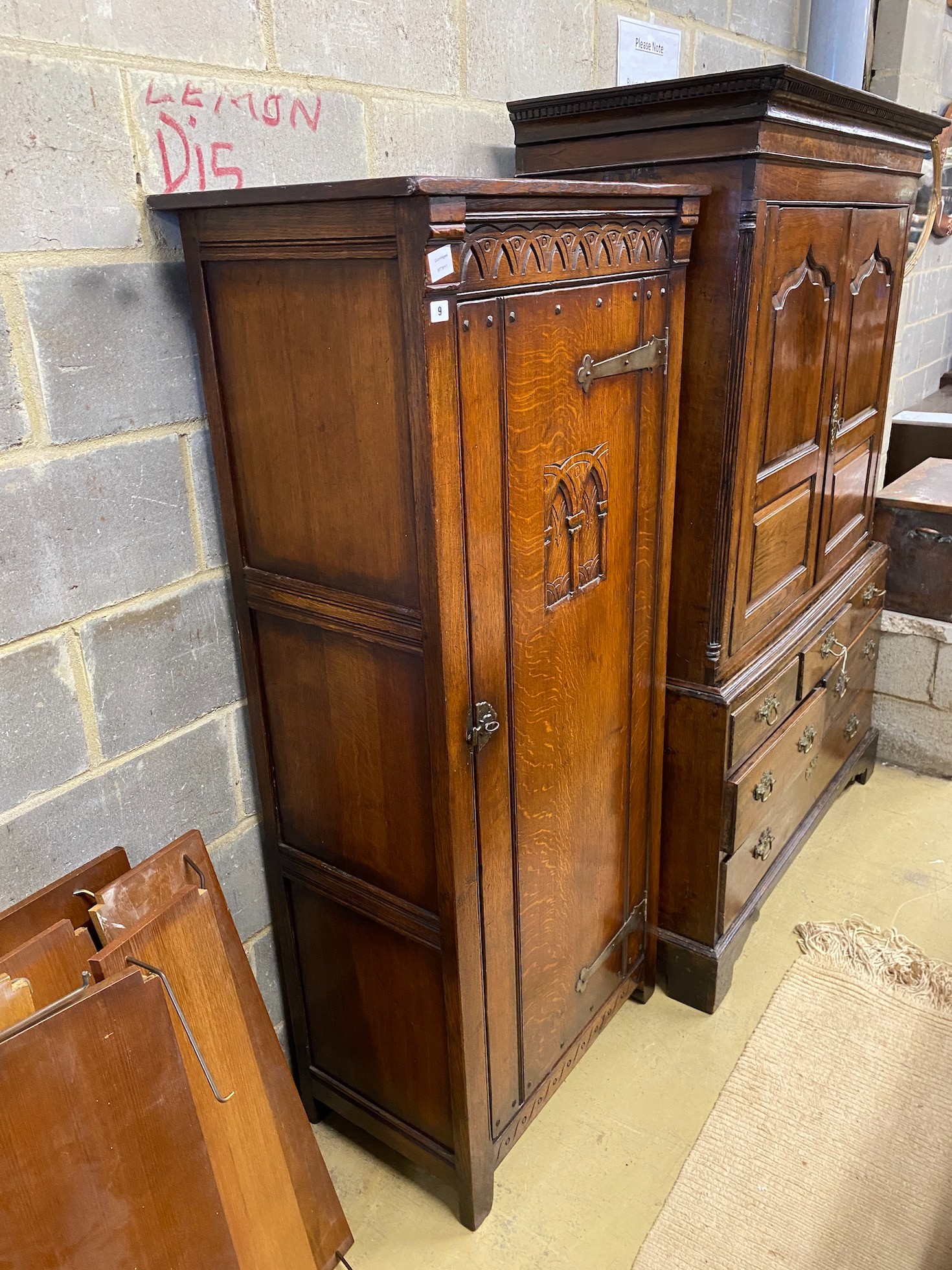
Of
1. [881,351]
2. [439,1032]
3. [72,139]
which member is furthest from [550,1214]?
[881,351]

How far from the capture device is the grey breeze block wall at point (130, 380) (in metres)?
1.12

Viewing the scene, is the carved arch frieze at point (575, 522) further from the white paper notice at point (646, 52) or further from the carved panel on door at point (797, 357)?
the white paper notice at point (646, 52)

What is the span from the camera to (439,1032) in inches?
57.0

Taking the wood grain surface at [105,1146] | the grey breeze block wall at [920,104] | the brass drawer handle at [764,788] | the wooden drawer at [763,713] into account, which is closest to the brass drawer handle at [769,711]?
the wooden drawer at [763,713]

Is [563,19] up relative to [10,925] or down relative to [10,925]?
up

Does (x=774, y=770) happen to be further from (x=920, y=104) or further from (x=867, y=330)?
(x=920, y=104)

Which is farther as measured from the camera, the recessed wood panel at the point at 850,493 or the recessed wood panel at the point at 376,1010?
the recessed wood panel at the point at 850,493

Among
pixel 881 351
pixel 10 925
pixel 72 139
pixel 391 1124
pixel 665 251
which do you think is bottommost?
pixel 391 1124

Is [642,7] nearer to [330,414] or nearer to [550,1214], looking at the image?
[330,414]

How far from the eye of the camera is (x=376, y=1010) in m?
1.54

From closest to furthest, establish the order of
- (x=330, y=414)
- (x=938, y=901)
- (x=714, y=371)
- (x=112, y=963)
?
→ 1. (x=112, y=963)
2. (x=330, y=414)
3. (x=714, y=371)
4. (x=938, y=901)

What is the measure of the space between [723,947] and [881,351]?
4.98 ft

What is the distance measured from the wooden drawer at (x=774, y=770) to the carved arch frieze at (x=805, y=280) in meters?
0.89

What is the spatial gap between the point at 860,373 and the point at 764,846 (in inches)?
44.7
